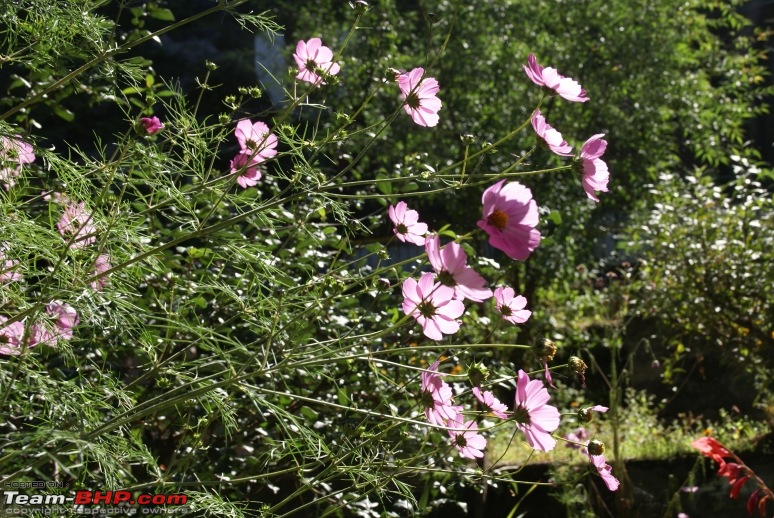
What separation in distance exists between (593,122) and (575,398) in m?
1.90

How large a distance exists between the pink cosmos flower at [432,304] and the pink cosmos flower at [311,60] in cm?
37

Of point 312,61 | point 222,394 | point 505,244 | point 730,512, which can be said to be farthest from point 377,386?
point 730,512

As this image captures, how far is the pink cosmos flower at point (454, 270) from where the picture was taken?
36.8 inches

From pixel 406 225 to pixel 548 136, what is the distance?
0.32 meters

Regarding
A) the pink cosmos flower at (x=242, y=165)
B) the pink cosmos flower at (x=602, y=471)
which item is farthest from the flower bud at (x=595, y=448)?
the pink cosmos flower at (x=242, y=165)

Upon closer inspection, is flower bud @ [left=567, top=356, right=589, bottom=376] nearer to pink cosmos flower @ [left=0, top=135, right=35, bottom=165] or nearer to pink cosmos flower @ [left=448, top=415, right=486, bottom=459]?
pink cosmos flower @ [left=448, top=415, right=486, bottom=459]

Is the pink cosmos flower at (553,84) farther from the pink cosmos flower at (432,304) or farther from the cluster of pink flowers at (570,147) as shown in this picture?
the pink cosmos flower at (432,304)

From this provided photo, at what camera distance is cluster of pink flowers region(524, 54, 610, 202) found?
1.07 m

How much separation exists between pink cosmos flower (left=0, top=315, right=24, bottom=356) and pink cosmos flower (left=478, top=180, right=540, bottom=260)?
542 millimetres

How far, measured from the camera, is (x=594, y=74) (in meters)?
5.95

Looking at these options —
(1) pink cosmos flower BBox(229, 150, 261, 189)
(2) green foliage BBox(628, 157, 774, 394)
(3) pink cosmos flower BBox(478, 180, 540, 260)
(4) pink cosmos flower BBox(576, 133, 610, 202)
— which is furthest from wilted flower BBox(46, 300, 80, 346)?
(2) green foliage BBox(628, 157, 774, 394)

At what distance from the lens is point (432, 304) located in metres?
1.04

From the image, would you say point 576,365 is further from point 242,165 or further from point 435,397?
point 242,165

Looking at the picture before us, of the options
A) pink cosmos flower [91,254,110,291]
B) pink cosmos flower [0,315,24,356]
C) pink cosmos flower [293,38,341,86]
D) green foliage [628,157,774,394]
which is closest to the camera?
pink cosmos flower [0,315,24,356]
